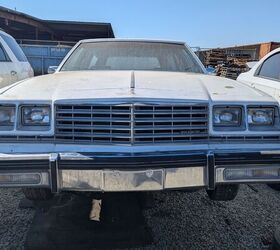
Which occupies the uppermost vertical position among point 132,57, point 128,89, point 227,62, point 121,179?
point 227,62

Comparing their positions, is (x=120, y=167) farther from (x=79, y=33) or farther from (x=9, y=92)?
(x=79, y=33)

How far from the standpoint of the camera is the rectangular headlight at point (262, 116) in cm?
301

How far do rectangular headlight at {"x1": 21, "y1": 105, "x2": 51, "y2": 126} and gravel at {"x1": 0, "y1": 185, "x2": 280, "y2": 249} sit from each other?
39.3 inches

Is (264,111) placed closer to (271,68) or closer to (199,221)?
(199,221)

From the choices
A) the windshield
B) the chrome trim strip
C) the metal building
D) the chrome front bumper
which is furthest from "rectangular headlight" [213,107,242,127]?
the metal building

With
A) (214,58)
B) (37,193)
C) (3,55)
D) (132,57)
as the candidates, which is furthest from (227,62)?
(37,193)

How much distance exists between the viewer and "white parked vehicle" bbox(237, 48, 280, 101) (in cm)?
495

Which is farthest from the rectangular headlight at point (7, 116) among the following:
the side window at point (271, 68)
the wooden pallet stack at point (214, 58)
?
the wooden pallet stack at point (214, 58)

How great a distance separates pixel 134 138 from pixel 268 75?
344 centimetres

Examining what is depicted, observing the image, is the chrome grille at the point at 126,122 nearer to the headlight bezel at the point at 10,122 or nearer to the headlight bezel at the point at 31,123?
the headlight bezel at the point at 31,123

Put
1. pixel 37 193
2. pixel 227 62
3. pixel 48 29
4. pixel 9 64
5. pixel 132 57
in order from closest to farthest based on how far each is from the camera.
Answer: pixel 37 193, pixel 132 57, pixel 9 64, pixel 227 62, pixel 48 29

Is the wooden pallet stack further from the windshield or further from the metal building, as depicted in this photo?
the windshield

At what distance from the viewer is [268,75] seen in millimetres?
5551

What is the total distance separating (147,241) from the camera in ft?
10.5
